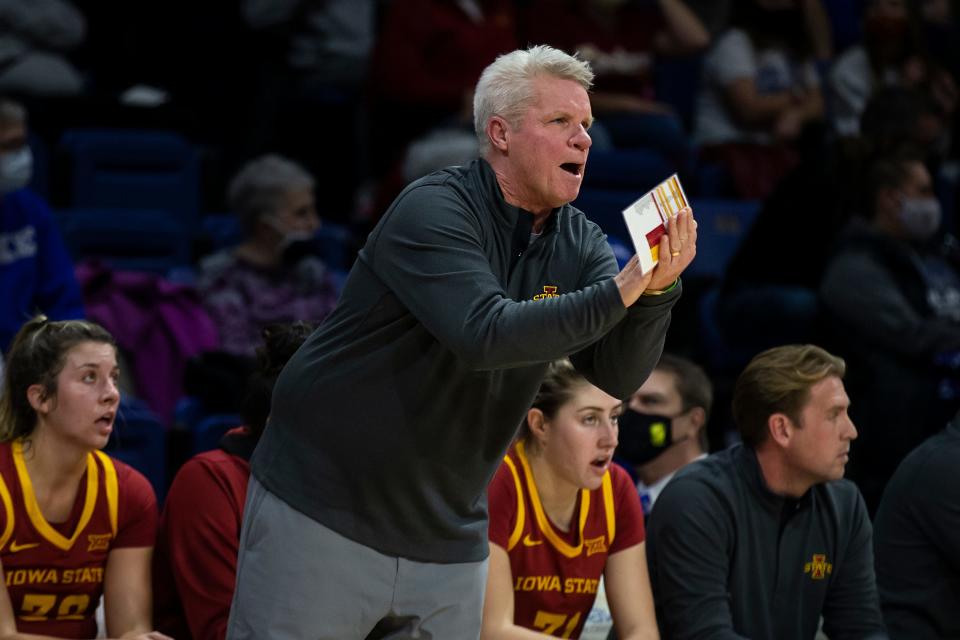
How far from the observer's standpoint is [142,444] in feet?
14.6

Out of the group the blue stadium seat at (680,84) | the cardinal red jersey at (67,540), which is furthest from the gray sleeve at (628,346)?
the blue stadium seat at (680,84)

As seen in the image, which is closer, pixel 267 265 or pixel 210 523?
pixel 210 523

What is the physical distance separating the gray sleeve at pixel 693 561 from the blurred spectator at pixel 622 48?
310cm

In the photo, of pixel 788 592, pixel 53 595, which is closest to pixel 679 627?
pixel 788 592

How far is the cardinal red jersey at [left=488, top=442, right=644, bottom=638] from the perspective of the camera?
3.70 meters

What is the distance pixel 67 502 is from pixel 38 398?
0.81ft

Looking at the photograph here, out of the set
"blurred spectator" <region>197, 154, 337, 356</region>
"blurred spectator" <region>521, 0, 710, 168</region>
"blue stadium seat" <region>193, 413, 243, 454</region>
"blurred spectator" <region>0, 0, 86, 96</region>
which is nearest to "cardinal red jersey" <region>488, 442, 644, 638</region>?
"blue stadium seat" <region>193, 413, 243, 454</region>

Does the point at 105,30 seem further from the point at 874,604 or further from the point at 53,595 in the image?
the point at 874,604

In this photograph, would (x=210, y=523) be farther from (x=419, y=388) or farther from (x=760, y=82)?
(x=760, y=82)

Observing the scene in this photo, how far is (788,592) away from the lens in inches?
149

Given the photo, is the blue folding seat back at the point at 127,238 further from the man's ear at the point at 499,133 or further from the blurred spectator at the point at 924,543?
the man's ear at the point at 499,133

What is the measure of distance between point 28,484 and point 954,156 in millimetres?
5285

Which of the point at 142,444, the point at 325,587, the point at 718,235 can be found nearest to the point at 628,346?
the point at 325,587

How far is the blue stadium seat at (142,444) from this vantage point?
4414 mm
